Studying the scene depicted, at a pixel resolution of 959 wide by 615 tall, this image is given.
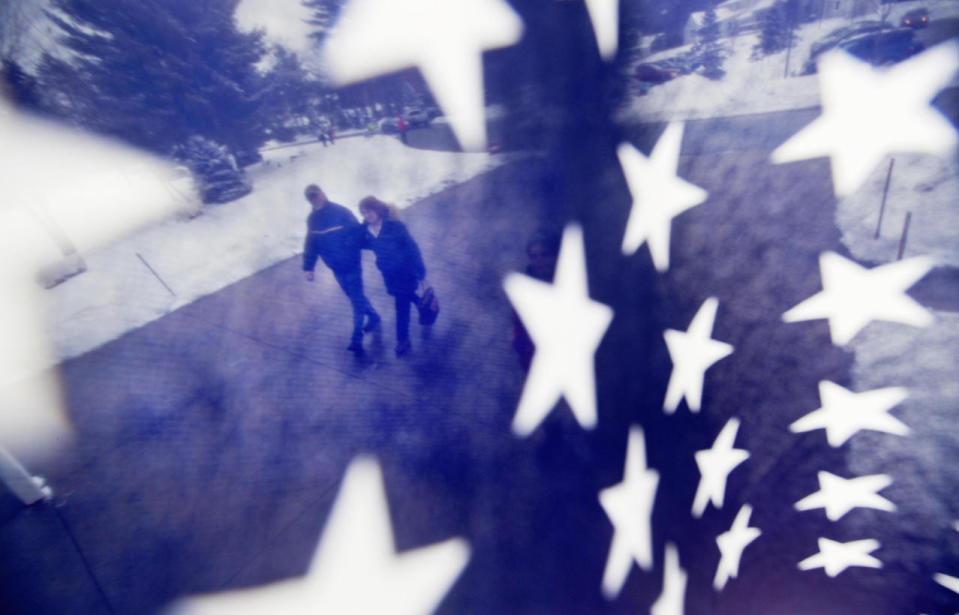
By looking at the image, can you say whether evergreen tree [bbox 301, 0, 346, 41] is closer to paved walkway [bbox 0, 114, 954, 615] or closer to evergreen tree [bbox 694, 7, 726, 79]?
paved walkway [bbox 0, 114, 954, 615]

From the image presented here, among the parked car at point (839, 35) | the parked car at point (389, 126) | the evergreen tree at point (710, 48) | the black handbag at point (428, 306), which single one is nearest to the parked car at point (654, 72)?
the evergreen tree at point (710, 48)

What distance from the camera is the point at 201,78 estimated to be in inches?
45.5

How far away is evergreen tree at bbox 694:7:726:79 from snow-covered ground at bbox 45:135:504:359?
4.52 feet

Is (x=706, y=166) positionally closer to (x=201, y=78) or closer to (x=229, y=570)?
(x=201, y=78)

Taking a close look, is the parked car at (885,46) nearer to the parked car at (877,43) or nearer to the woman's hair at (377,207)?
the parked car at (877,43)

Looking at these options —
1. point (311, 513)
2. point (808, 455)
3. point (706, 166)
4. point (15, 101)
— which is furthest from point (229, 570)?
point (808, 455)

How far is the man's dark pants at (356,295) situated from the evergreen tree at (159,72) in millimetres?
547

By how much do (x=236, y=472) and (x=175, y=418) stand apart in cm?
34

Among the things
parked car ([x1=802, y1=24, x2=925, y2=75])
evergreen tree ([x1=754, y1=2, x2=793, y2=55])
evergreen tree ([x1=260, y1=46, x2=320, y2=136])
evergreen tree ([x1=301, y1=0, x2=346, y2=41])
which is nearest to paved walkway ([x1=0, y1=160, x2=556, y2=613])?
evergreen tree ([x1=260, y1=46, x2=320, y2=136])

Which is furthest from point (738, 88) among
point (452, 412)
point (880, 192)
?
point (452, 412)

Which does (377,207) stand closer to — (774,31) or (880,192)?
(774,31)

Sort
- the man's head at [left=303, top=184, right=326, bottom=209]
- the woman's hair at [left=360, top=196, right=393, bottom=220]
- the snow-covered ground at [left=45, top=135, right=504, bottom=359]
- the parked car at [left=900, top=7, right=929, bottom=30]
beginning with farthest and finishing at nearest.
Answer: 1. the parked car at [left=900, top=7, right=929, bottom=30]
2. the woman's hair at [left=360, top=196, right=393, bottom=220]
3. the man's head at [left=303, top=184, right=326, bottom=209]
4. the snow-covered ground at [left=45, top=135, right=504, bottom=359]

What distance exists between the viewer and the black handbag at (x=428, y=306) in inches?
66.6

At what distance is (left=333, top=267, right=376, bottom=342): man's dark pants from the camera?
59.5 inches
